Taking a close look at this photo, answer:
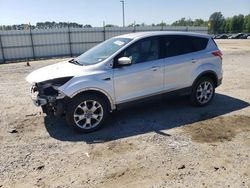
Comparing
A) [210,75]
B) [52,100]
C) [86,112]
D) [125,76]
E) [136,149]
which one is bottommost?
[136,149]

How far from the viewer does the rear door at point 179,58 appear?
19.0ft

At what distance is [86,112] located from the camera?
16.5ft

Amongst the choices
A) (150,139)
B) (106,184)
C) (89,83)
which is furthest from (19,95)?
(106,184)

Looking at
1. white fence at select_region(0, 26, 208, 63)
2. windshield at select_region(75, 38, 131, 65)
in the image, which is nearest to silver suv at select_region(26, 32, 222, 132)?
windshield at select_region(75, 38, 131, 65)

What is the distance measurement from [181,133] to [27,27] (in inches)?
813

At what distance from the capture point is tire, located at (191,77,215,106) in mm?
6285

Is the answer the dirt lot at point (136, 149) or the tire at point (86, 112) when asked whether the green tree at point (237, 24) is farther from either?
the tire at point (86, 112)

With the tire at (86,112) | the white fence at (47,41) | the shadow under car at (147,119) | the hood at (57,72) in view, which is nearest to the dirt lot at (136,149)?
the shadow under car at (147,119)

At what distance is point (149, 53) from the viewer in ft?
18.3

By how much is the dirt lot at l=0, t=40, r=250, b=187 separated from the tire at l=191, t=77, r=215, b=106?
0.19 m

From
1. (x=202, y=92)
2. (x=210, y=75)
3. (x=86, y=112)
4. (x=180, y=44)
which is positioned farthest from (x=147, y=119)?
(x=210, y=75)

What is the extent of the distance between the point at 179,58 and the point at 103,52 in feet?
5.54

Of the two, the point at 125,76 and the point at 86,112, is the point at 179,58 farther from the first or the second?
the point at 86,112

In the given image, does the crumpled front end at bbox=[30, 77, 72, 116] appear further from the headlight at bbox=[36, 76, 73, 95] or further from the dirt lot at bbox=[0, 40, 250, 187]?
the dirt lot at bbox=[0, 40, 250, 187]
